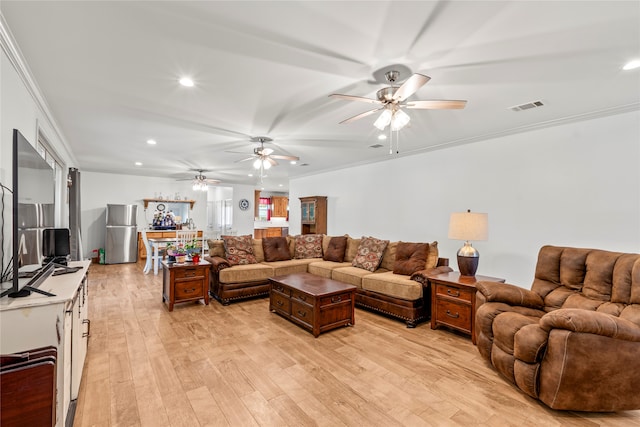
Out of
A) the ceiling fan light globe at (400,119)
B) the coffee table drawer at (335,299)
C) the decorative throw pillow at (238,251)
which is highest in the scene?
the ceiling fan light globe at (400,119)

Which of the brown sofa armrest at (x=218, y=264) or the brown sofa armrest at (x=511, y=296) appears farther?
the brown sofa armrest at (x=218, y=264)

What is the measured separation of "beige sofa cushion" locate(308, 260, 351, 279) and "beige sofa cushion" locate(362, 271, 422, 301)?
76cm

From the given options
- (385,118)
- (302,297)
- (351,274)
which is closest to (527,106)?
(385,118)

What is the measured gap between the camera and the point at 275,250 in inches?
210

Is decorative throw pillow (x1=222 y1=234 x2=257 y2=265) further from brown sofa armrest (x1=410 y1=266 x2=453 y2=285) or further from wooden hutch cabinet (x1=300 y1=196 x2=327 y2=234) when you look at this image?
wooden hutch cabinet (x1=300 y1=196 x2=327 y2=234)

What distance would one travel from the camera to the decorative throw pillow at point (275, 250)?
5262 mm

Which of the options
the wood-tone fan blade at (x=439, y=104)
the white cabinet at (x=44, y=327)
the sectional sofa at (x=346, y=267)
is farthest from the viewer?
the sectional sofa at (x=346, y=267)

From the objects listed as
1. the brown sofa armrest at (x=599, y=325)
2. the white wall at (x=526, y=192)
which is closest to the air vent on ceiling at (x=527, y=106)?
the white wall at (x=526, y=192)

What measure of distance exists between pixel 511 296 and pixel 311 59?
2775mm

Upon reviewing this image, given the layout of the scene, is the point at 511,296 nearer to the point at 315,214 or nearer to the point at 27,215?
the point at 27,215

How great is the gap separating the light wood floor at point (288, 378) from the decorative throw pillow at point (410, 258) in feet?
2.37

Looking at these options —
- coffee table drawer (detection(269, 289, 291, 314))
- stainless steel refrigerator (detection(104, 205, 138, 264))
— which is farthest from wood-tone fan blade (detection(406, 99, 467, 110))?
stainless steel refrigerator (detection(104, 205, 138, 264))

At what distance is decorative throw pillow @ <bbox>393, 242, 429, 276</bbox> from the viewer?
4007 millimetres

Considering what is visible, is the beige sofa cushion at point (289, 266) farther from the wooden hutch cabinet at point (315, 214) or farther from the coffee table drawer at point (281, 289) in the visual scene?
the wooden hutch cabinet at point (315, 214)
